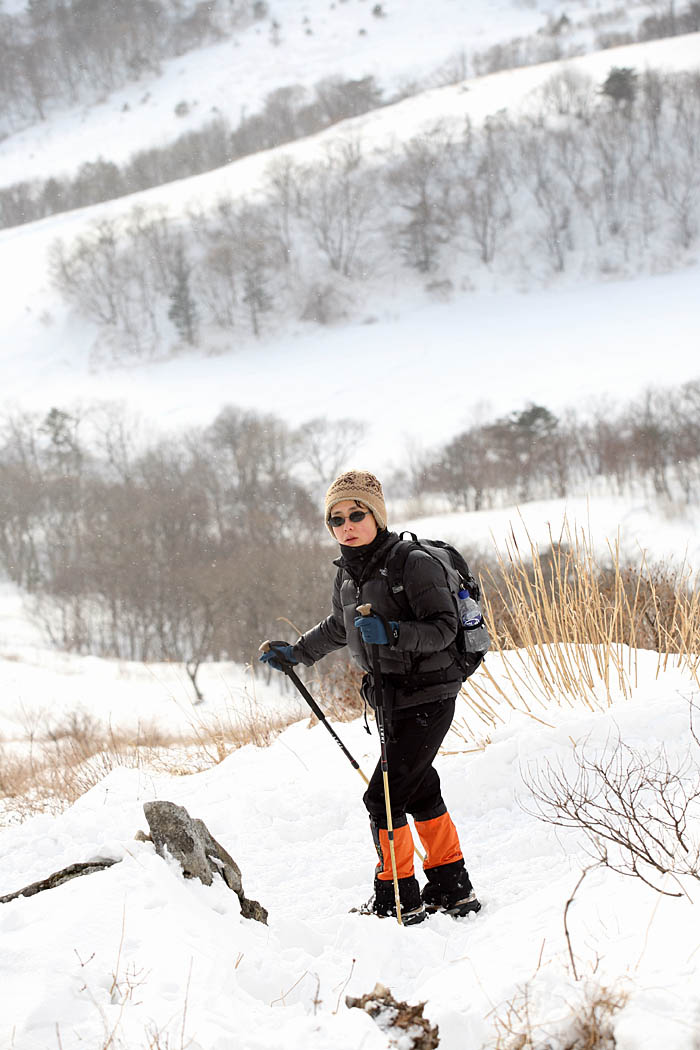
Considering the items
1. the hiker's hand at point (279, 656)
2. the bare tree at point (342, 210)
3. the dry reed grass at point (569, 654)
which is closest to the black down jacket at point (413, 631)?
the hiker's hand at point (279, 656)

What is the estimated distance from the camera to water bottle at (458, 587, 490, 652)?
280 cm

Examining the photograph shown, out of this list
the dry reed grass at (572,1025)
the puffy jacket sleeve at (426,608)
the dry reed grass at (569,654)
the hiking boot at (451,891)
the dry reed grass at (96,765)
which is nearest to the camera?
the dry reed grass at (572,1025)

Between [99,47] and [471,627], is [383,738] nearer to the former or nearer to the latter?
[471,627]

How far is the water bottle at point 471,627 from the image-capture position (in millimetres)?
2801

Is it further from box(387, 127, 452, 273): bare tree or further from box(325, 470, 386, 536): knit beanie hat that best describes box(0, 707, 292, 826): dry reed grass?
box(387, 127, 452, 273): bare tree

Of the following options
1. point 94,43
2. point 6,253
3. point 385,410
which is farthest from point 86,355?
point 94,43

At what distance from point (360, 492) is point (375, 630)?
0.54 m

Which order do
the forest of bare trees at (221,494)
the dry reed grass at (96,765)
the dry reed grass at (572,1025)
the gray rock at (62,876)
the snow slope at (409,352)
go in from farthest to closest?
the snow slope at (409,352)
the forest of bare trees at (221,494)
the dry reed grass at (96,765)
the gray rock at (62,876)
the dry reed grass at (572,1025)

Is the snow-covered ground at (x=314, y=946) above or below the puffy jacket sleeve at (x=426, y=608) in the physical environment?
below

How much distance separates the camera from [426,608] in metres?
2.75

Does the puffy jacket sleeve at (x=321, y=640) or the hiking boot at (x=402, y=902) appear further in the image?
the puffy jacket sleeve at (x=321, y=640)

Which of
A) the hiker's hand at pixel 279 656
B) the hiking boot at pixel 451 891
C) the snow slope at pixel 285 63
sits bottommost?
the hiking boot at pixel 451 891

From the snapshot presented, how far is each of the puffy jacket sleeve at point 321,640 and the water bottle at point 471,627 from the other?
572 millimetres

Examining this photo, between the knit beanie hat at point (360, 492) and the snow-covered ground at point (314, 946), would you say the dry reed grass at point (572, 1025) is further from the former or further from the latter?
the knit beanie hat at point (360, 492)
